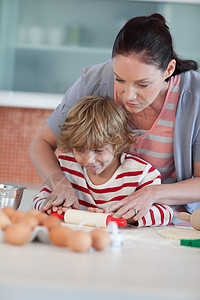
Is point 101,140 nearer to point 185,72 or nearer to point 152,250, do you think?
point 185,72

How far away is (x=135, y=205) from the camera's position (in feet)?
3.83

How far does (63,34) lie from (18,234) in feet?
7.08

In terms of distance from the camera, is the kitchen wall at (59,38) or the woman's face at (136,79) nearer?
the woman's face at (136,79)

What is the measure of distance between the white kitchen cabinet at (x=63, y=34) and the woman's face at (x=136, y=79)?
5.04ft

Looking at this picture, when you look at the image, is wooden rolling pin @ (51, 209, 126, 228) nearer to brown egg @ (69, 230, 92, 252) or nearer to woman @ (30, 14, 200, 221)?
woman @ (30, 14, 200, 221)

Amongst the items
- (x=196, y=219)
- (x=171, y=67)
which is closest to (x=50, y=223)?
(x=196, y=219)

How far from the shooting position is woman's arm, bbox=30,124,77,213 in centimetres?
120

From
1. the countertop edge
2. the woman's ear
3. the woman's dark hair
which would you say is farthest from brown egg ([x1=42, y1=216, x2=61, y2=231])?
the countertop edge

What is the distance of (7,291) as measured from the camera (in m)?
0.75

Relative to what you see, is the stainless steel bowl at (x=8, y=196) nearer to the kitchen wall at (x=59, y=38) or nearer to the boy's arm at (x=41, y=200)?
the boy's arm at (x=41, y=200)

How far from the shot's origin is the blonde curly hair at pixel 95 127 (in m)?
1.28

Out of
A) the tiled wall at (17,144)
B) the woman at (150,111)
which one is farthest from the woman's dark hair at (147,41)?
the tiled wall at (17,144)

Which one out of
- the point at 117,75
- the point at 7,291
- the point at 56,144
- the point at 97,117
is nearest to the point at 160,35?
the point at 117,75

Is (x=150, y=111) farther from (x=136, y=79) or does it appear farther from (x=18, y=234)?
(x=18, y=234)
